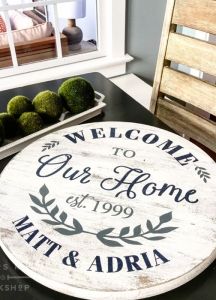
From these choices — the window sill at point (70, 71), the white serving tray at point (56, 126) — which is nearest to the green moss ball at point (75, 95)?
the white serving tray at point (56, 126)

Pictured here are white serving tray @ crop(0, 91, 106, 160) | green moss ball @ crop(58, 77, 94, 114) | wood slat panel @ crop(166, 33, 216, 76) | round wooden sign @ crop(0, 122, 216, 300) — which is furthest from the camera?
wood slat panel @ crop(166, 33, 216, 76)

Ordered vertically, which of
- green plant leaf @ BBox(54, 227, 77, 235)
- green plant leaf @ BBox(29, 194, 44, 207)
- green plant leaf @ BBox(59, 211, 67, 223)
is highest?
green plant leaf @ BBox(54, 227, 77, 235)

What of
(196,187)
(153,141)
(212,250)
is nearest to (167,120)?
(153,141)

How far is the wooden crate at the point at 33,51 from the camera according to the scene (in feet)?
4.92

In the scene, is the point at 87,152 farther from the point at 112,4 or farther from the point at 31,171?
the point at 112,4

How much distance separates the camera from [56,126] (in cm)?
91

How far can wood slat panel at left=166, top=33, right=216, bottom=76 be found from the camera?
1056mm

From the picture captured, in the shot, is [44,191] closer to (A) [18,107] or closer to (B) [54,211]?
(B) [54,211]

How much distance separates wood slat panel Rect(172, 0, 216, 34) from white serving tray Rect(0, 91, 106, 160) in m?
0.35

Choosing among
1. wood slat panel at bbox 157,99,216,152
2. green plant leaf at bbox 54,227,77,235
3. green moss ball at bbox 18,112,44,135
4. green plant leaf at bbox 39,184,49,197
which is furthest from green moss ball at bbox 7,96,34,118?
wood slat panel at bbox 157,99,216,152

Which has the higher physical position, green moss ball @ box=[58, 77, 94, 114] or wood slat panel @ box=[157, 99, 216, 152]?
green moss ball @ box=[58, 77, 94, 114]

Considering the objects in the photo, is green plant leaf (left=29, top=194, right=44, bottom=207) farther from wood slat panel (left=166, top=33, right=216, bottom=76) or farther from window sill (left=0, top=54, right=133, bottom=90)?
window sill (left=0, top=54, right=133, bottom=90)

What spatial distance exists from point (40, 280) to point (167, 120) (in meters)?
0.80

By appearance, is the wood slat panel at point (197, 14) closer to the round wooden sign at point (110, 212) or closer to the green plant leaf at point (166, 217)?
the round wooden sign at point (110, 212)
